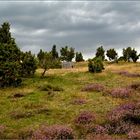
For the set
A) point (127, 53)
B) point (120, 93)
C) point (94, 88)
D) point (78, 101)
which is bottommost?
point (78, 101)

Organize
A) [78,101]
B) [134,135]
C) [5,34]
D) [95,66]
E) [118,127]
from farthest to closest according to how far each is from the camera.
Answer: [95,66] < [5,34] < [78,101] < [118,127] < [134,135]

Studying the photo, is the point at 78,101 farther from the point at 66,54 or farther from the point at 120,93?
the point at 66,54

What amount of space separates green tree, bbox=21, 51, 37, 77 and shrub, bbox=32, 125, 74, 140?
35.1 meters

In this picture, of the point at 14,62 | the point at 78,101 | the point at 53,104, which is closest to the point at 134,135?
the point at 78,101

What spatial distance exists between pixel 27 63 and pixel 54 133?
122 ft

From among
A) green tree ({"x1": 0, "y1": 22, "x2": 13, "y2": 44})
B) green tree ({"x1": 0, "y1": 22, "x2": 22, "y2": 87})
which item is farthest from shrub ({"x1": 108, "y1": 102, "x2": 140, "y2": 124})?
green tree ({"x1": 0, "y1": 22, "x2": 13, "y2": 44})

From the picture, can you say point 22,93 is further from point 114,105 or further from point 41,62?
point 41,62

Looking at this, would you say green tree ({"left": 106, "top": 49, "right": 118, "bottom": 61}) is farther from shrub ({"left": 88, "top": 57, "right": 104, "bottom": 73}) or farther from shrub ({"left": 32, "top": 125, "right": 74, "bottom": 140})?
shrub ({"left": 32, "top": 125, "right": 74, "bottom": 140})

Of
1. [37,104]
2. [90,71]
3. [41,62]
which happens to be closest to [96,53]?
[90,71]

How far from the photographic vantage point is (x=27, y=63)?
6650cm

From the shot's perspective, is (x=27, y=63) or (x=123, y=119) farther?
(x=27, y=63)

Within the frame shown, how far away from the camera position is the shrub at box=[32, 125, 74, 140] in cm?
2936

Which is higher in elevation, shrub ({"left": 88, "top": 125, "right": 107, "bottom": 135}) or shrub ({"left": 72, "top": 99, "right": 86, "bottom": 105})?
shrub ({"left": 72, "top": 99, "right": 86, "bottom": 105})

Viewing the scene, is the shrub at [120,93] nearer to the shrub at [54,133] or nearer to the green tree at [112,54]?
the shrub at [54,133]
